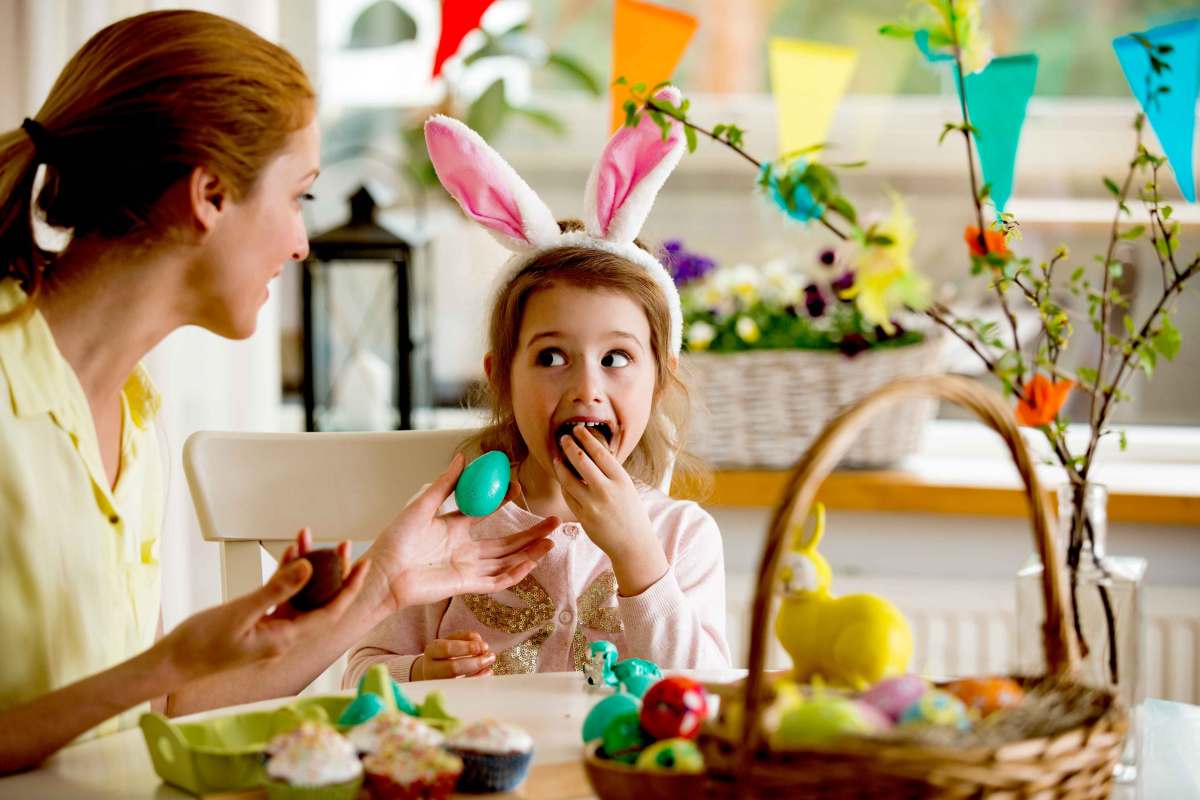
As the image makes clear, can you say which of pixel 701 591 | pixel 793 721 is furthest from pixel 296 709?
pixel 701 591

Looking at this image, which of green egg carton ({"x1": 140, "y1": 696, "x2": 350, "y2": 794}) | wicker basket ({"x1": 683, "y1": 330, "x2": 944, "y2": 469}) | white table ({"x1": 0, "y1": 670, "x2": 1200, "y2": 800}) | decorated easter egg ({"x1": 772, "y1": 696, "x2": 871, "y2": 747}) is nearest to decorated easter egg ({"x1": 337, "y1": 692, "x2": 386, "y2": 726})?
green egg carton ({"x1": 140, "y1": 696, "x2": 350, "y2": 794})

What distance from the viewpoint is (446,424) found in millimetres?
2785

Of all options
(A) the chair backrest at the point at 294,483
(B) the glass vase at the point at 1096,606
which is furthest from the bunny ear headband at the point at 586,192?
(B) the glass vase at the point at 1096,606

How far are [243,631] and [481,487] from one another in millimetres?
531

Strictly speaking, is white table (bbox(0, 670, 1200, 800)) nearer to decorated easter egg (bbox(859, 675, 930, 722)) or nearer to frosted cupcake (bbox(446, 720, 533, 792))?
frosted cupcake (bbox(446, 720, 533, 792))

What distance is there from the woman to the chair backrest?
27cm

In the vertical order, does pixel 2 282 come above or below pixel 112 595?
above

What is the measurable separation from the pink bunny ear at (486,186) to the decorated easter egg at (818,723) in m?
0.88

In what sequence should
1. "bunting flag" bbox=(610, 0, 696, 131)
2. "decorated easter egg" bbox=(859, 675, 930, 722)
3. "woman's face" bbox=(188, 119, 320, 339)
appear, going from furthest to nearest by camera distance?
"bunting flag" bbox=(610, 0, 696, 131) → "woman's face" bbox=(188, 119, 320, 339) → "decorated easter egg" bbox=(859, 675, 930, 722)

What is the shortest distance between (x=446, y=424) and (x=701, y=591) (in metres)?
1.30

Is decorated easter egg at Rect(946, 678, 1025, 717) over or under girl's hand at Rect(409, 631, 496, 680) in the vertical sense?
over

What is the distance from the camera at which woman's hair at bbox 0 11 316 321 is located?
1.14 meters

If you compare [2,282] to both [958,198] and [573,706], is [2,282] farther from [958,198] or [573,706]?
[958,198]

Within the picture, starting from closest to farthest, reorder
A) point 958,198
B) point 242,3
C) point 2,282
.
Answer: point 2,282, point 242,3, point 958,198
